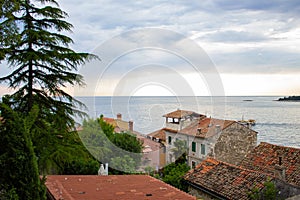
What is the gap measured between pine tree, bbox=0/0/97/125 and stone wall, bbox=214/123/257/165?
44.7ft

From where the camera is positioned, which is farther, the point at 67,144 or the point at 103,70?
the point at 103,70

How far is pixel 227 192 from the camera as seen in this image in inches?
461

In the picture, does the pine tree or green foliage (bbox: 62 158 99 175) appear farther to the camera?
green foliage (bbox: 62 158 99 175)

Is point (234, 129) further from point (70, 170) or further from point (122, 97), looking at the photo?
point (122, 97)

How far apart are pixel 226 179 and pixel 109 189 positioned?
19.2ft

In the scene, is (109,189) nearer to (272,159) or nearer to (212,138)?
(272,159)

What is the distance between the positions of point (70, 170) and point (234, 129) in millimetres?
11426

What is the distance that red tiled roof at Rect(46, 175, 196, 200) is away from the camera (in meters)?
7.56

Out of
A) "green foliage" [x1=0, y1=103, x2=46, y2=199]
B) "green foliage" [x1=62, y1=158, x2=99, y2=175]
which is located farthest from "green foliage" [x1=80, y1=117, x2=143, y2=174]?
"green foliage" [x1=0, y1=103, x2=46, y2=199]

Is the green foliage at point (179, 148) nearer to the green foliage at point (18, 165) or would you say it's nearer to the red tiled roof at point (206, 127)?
the red tiled roof at point (206, 127)

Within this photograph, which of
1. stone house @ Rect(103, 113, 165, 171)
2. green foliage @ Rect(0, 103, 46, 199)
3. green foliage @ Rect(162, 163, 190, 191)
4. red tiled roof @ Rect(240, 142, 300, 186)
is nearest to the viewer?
green foliage @ Rect(0, 103, 46, 199)

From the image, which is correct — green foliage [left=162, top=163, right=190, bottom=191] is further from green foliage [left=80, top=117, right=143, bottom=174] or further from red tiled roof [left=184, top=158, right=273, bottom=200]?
green foliage [left=80, top=117, right=143, bottom=174]

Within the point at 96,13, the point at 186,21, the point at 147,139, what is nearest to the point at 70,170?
the point at 147,139

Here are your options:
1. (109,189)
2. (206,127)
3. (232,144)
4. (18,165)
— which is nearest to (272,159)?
(232,144)
